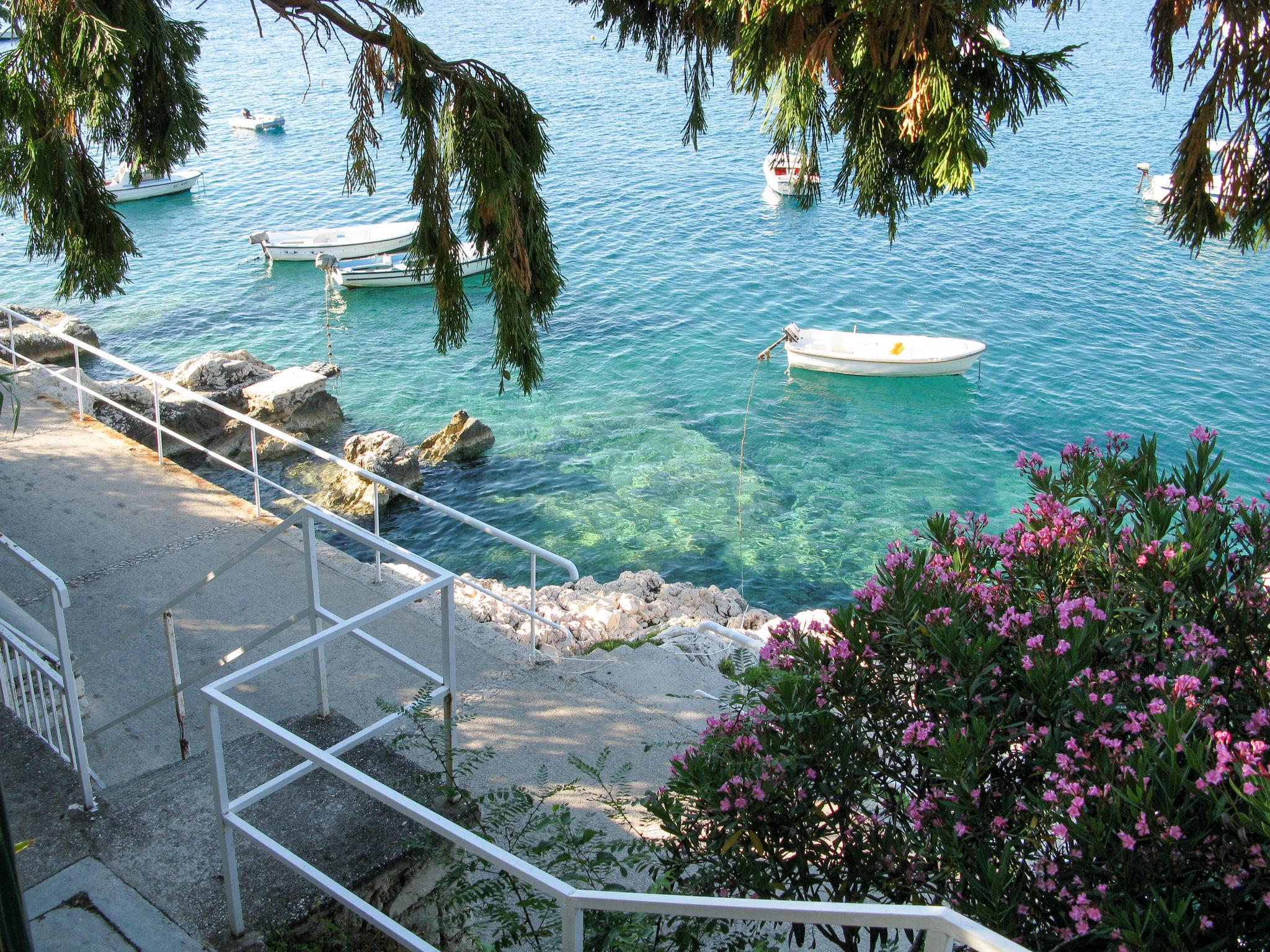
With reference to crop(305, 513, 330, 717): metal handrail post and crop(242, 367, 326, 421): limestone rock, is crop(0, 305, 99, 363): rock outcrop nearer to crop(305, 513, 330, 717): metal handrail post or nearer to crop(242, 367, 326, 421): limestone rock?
crop(242, 367, 326, 421): limestone rock

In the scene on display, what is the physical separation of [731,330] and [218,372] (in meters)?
12.5

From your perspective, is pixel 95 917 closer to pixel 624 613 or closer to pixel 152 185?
pixel 624 613

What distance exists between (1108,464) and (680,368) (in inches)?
787

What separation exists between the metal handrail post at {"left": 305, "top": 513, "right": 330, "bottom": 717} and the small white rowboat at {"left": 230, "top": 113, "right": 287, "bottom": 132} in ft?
140

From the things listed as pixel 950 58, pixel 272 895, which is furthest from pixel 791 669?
pixel 950 58

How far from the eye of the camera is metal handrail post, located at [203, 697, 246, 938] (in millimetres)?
3721

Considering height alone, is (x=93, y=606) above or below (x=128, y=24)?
below

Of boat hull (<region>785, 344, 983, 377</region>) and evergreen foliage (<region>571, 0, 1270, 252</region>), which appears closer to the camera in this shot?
evergreen foliage (<region>571, 0, 1270, 252</region>)

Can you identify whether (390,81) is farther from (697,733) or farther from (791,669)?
(791,669)

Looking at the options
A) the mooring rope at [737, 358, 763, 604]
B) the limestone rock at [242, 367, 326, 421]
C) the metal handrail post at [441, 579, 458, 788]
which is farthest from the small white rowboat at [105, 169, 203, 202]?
the metal handrail post at [441, 579, 458, 788]

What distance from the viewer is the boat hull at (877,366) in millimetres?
23469

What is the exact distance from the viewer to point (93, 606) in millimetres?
7930

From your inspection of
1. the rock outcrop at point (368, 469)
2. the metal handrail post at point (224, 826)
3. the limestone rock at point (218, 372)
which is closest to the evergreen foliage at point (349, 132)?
the metal handrail post at point (224, 826)

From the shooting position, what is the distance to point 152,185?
119ft
